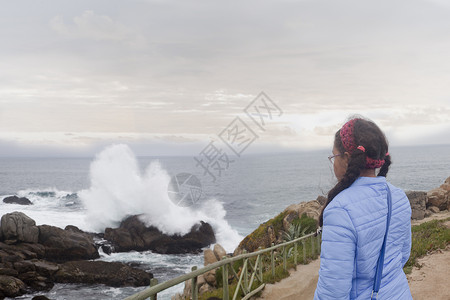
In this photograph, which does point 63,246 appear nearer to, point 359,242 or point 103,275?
point 103,275

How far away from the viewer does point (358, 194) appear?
191 centimetres

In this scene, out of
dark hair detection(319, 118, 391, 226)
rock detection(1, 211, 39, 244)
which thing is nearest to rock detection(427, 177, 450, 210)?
dark hair detection(319, 118, 391, 226)

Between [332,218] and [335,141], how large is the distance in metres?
0.50

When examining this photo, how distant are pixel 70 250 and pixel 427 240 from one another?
75.1ft

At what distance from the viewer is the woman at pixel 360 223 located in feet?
5.96

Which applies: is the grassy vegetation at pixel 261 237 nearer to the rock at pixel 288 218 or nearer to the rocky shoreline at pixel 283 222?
the rocky shoreline at pixel 283 222

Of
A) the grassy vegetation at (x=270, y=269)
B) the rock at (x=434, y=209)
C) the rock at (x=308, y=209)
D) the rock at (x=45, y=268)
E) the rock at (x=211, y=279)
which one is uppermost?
the rock at (x=308, y=209)

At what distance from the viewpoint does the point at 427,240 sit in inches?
452

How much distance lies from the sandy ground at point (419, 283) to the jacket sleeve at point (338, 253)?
22.0 ft

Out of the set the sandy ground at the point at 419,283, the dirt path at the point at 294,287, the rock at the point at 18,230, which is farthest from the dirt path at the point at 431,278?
the rock at the point at 18,230

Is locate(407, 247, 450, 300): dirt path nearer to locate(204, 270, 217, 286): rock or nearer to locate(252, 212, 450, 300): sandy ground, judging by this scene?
locate(252, 212, 450, 300): sandy ground

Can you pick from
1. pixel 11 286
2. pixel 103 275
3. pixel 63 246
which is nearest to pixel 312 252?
pixel 103 275

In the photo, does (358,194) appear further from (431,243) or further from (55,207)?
(55,207)

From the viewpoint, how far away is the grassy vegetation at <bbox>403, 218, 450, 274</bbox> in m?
9.79
